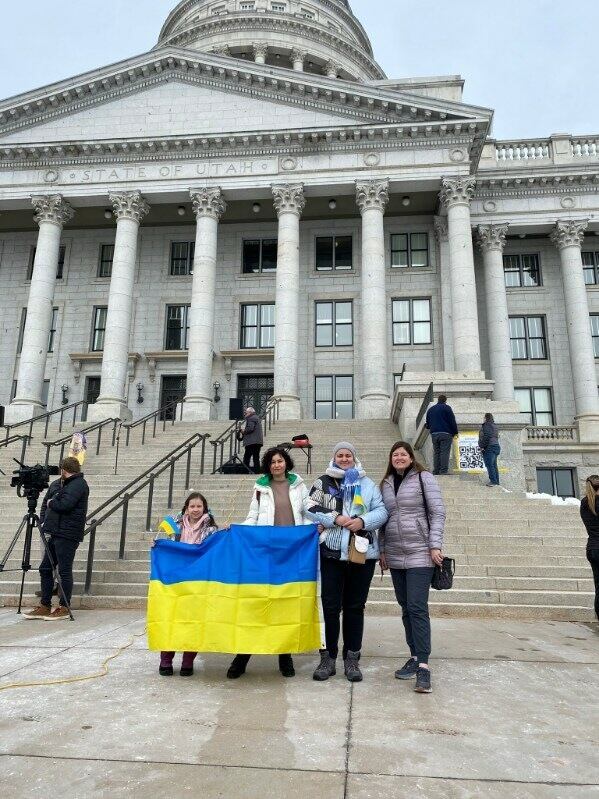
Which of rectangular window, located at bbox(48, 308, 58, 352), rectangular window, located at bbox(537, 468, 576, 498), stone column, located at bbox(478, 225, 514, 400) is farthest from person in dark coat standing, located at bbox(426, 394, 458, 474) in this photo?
rectangular window, located at bbox(48, 308, 58, 352)

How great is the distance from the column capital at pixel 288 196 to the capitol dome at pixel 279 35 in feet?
78.3

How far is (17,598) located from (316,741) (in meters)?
6.98

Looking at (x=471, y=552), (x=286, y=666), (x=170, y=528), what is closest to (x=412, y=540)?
(x=286, y=666)

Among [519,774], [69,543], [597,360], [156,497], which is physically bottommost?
[519,774]

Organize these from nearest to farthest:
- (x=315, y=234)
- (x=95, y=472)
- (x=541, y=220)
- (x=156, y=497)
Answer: (x=156, y=497)
(x=95, y=472)
(x=541, y=220)
(x=315, y=234)

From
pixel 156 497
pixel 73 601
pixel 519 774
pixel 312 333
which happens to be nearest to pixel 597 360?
pixel 312 333

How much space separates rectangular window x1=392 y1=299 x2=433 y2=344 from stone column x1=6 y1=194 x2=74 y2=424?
16205 millimetres

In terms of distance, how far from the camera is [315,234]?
3131 cm

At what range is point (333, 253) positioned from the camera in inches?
1222

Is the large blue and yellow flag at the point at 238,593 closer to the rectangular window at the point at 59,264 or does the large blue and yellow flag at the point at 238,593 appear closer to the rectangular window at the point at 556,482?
the rectangular window at the point at 556,482

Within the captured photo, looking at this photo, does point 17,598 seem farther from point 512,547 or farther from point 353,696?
point 512,547

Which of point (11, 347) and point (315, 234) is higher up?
point (315, 234)

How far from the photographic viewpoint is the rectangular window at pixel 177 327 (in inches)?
1199

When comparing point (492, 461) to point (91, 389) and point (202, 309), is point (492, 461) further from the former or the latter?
point (91, 389)
